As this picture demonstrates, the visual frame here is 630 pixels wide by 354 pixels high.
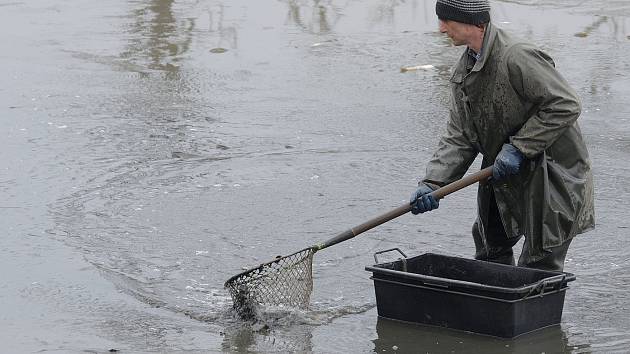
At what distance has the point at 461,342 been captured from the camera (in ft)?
17.9

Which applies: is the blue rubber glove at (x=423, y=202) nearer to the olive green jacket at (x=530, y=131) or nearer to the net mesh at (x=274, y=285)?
the olive green jacket at (x=530, y=131)

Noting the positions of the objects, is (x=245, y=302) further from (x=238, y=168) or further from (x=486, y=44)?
(x=238, y=168)

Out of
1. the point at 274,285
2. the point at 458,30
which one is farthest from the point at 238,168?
the point at 458,30

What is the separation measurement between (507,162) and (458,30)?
2.11 ft

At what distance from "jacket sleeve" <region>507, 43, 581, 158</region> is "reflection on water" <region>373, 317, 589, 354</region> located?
857 mm

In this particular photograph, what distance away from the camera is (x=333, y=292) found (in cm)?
619

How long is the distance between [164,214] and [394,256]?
5.21 feet

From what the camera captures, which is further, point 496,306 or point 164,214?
point 164,214

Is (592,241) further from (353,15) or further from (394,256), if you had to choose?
(353,15)

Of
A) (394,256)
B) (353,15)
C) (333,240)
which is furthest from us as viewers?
(353,15)

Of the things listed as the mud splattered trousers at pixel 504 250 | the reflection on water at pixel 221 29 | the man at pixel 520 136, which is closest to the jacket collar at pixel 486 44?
the man at pixel 520 136

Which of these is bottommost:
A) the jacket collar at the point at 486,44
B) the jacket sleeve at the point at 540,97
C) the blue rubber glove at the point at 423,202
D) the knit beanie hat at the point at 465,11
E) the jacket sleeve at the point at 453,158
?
the blue rubber glove at the point at 423,202

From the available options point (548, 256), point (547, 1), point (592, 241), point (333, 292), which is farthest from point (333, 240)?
point (547, 1)

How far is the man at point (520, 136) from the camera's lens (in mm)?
5333
